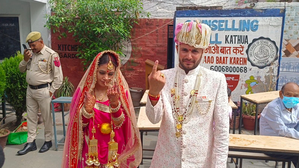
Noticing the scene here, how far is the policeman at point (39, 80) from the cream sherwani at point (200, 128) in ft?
10.6

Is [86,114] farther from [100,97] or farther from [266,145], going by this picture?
[266,145]

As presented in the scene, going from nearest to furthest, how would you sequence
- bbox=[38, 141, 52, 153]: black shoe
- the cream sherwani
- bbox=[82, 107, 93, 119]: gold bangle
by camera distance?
1. the cream sherwani
2. bbox=[82, 107, 93, 119]: gold bangle
3. bbox=[38, 141, 52, 153]: black shoe

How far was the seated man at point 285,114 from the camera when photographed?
10.9 ft

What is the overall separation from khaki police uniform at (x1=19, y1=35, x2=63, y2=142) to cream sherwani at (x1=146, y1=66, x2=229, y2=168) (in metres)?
3.20

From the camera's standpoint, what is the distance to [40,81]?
4.29 m

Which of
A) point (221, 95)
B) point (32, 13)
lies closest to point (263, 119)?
point (221, 95)

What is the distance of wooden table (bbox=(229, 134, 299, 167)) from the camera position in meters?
2.77

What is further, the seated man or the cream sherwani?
the seated man

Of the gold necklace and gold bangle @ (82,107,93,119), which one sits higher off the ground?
the gold necklace

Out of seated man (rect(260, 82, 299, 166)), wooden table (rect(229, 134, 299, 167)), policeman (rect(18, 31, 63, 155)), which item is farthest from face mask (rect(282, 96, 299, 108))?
policeman (rect(18, 31, 63, 155))

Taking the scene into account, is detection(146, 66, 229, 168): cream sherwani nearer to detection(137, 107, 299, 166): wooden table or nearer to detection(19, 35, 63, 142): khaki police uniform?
detection(137, 107, 299, 166): wooden table

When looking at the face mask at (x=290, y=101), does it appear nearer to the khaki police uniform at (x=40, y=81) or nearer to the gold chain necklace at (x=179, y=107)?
the gold chain necklace at (x=179, y=107)

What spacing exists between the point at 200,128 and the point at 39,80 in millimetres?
3452

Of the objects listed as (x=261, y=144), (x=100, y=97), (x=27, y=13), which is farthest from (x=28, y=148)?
(x=27, y=13)
